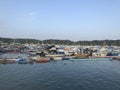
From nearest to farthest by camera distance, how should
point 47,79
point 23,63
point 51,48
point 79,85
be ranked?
point 79,85, point 47,79, point 23,63, point 51,48

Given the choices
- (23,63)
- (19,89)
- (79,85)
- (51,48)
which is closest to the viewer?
(19,89)

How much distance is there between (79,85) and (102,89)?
4930mm

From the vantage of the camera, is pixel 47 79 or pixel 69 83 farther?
pixel 47 79

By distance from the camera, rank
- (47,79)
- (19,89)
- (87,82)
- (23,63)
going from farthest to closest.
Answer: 1. (23,63)
2. (47,79)
3. (87,82)
4. (19,89)

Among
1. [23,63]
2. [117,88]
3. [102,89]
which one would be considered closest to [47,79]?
[102,89]

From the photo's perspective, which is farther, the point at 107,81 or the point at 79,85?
the point at 107,81

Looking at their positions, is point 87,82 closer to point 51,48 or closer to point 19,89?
point 19,89

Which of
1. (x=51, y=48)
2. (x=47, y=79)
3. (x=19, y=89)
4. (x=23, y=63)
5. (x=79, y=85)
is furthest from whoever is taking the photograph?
(x=51, y=48)

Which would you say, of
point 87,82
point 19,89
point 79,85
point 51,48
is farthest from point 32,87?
point 51,48

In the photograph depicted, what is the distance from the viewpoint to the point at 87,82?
35625 millimetres

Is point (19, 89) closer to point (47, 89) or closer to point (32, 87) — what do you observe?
point (32, 87)

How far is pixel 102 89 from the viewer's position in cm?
Answer: 3089

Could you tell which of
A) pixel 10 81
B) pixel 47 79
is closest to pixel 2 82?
pixel 10 81

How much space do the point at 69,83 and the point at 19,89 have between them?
1101cm
